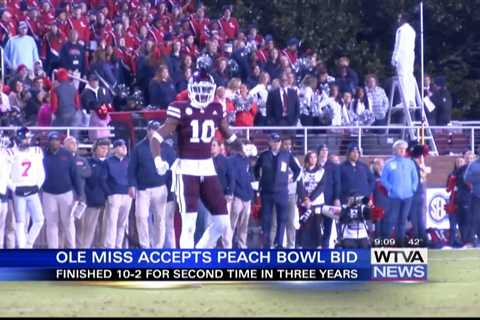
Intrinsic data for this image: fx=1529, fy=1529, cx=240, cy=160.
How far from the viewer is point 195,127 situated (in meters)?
18.0

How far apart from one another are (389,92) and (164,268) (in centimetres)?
1274

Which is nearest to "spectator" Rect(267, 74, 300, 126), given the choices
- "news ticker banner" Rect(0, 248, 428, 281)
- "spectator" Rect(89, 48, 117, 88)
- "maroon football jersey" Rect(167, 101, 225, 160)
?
"spectator" Rect(89, 48, 117, 88)

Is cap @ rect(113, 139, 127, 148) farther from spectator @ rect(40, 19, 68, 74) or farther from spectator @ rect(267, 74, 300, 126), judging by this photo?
spectator @ rect(40, 19, 68, 74)

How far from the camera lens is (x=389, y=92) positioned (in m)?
27.9

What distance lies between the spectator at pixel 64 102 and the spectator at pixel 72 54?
1.34 meters

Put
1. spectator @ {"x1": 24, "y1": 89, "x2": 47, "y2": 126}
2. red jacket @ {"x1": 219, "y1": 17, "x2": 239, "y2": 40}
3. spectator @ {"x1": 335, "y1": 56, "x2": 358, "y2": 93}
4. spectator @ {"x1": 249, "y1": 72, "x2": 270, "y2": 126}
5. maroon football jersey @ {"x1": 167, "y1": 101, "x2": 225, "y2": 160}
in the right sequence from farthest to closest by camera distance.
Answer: red jacket @ {"x1": 219, "y1": 17, "x2": 239, "y2": 40} → spectator @ {"x1": 335, "y1": 56, "x2": 358, "y2": 93} → spectator @ {"x1": 249, "y1": 72, "x2": 270, "y2": 126} → spectator @ {"x1": 24, "y1": 89, "x2": 47, "y2": 126} → maroon football jersey @ {"x1": 167, "y1": 101, "x2": 225, "y2": 160}

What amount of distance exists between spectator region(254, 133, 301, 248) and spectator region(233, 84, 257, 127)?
2.13m

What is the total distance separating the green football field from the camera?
1391cm

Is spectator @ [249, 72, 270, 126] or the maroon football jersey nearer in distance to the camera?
the maroon football jersey

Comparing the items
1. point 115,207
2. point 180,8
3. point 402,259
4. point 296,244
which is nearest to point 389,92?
point 180,8

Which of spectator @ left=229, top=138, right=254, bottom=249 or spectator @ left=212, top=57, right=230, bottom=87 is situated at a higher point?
spectator @ left=212, top=57, right=230, bottom=87

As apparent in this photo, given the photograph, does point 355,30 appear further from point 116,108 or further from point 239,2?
point 116,108

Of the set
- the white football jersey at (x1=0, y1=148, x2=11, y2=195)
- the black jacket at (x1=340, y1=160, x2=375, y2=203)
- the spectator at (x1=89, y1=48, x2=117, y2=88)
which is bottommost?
the black jacket at (x1=340, y1=160, x2=375, y2=203)

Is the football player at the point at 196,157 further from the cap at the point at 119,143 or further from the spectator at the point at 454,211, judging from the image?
the spectator at the point at 454,211
